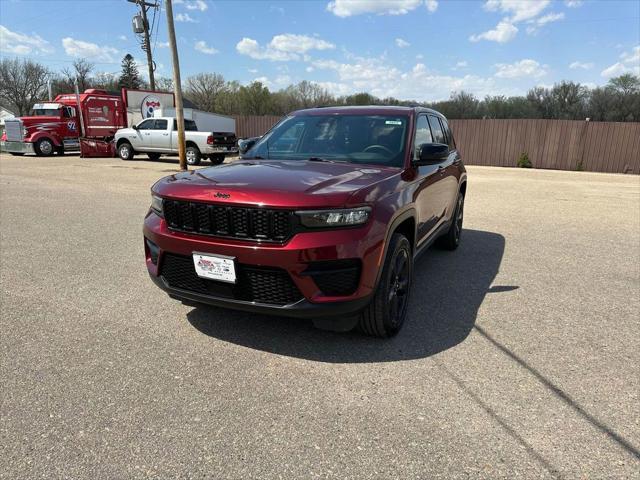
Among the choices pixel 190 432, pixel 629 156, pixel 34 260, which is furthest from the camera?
pixel 629 156

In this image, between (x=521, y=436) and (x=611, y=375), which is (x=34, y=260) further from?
(x=611, y=375)

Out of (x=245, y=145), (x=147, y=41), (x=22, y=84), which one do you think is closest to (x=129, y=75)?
(x=22, y=84)

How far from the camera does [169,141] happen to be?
745 inches

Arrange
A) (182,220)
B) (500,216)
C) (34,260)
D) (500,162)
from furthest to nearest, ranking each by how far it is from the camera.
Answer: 1. (500,162)
2. (500,216)
3. (34,260)
4. (182,220)

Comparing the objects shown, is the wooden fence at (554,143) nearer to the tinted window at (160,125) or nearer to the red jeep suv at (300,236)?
the tinted window at (160,125)

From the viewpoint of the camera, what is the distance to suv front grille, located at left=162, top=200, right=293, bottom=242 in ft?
9.00

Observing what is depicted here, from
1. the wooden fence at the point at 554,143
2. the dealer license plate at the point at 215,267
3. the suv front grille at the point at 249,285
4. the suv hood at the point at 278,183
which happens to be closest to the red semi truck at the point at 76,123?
the wooden fence at the point at 554,143

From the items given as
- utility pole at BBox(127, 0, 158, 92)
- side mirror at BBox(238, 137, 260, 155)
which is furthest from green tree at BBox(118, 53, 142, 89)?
side mirror at BBox(238, 137, 260, 155)

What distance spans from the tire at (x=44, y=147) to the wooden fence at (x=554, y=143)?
68.4ft

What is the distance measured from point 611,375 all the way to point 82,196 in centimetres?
1026

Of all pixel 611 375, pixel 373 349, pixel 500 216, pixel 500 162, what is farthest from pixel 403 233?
pixel 500 162

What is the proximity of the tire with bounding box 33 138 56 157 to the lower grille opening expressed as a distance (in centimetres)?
2426

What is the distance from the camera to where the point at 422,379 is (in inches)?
112

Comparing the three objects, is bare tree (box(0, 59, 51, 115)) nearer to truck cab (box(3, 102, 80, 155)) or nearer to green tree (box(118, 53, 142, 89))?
green tree (box(118, 53, 142, 89))
